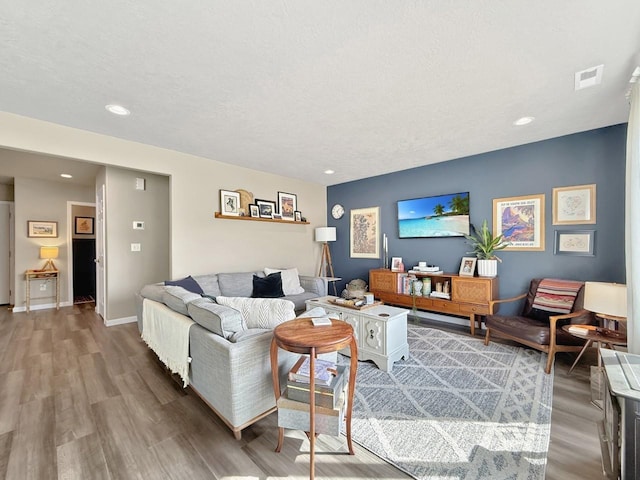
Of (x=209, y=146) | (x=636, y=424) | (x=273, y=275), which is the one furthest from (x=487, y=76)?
(x=273, y=275)

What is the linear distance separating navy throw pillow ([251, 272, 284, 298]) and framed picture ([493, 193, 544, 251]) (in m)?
3.20

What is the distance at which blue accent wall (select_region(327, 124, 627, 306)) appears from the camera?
115 inches

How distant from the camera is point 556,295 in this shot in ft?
9.74

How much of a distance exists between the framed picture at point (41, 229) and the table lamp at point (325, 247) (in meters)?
5.22

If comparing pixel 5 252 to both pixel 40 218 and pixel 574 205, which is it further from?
pixel 574 205

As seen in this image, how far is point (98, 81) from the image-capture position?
2.00 metres

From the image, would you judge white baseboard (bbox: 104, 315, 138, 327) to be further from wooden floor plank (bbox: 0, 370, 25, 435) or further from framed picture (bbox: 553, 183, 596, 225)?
framed picture (bbox: 553, 183, 596, 225)

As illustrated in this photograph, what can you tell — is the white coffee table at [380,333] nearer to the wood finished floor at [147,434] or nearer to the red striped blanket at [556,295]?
the wood finished floor at [147,434]

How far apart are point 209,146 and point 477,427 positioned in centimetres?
391

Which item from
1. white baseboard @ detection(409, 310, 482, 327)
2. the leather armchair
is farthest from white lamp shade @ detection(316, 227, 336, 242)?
the leather armchair

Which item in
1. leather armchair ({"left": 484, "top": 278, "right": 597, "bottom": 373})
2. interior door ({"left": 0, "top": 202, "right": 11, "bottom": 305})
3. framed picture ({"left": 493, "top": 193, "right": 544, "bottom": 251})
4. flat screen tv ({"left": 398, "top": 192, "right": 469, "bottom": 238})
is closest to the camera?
leather armchair ({"left": 484, "top": 278, "right": 597, "bottom": 373})

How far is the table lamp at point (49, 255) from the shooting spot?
4.95 meters

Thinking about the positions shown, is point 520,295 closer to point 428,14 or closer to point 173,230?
point 428,14

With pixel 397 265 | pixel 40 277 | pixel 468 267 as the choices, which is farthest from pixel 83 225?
pixel 468 267
